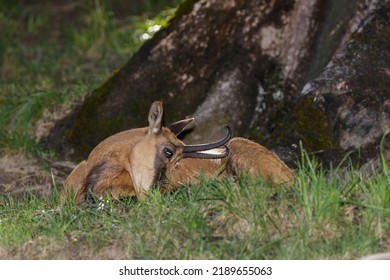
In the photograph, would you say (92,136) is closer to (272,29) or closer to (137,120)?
(137,120)

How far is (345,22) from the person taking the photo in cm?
863

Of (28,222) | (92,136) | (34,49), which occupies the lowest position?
(34,49)

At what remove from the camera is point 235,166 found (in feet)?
22.7

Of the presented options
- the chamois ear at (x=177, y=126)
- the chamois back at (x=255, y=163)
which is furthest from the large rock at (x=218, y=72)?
the chamois back at (x=255, y=163)

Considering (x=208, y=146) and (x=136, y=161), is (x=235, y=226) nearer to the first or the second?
(x=208, y=146)

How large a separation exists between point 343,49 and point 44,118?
10.5 feet

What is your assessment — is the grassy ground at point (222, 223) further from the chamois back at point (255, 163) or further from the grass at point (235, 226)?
the chamois back at point (255, 163)

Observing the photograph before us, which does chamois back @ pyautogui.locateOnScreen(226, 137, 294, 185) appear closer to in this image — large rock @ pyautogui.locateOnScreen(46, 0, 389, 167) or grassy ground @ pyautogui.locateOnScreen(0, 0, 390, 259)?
grassy ground @ pyautogui.locateOnScreen(0, 0, 390, 259)

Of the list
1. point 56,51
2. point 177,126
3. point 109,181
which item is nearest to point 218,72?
point 177,126

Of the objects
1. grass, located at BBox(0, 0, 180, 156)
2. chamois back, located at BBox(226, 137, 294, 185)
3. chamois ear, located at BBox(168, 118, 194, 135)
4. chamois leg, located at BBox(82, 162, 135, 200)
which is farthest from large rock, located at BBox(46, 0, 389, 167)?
chamois leg, located at BBox(82, 162, 135, 200)

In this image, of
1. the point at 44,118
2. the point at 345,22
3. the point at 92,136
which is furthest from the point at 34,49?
the point at 345,22

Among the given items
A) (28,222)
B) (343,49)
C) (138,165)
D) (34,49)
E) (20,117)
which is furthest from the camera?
(34,49)

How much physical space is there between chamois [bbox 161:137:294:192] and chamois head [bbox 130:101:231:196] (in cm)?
8
